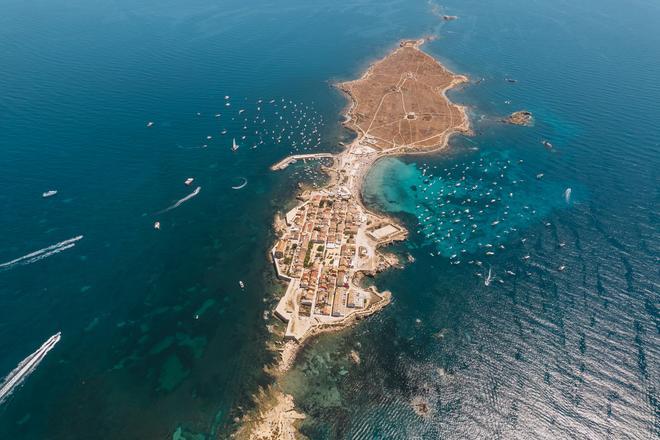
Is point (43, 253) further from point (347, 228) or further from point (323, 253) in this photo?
point (347, 228)

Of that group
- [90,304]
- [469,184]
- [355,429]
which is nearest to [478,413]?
[355,429]

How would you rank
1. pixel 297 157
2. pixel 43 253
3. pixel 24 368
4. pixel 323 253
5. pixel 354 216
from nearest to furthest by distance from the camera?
1. pixel 24 368
2. pixel 43 253
3. pixel 323 253
4. pixel 354 216
5. pixel 297 157

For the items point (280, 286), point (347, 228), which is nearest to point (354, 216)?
point (347, 228)

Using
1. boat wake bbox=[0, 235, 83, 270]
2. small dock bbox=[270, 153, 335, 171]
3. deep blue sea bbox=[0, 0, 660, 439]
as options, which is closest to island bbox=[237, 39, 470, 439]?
small dock bbox=[270, 153, 335, 171]

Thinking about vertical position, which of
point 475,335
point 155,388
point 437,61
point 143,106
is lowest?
point 155,388

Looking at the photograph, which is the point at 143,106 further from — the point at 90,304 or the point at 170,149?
the point at 90,304

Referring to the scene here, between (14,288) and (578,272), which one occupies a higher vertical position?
(578,272)

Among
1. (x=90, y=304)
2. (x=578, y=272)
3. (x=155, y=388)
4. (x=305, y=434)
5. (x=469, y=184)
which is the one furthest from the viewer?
(x=469, y=184)
